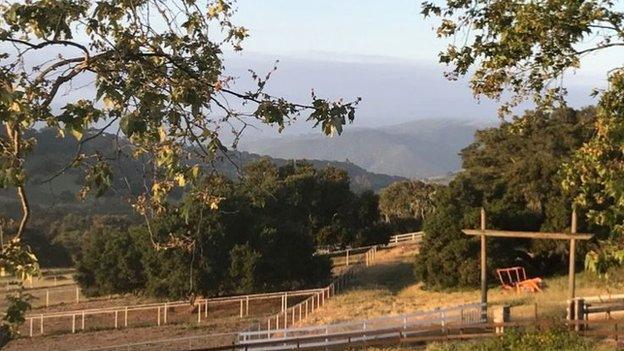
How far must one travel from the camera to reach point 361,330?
794 inches

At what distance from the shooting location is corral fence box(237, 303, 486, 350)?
1847cm

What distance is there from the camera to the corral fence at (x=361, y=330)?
60.6 feet

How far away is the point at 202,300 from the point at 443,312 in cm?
1942

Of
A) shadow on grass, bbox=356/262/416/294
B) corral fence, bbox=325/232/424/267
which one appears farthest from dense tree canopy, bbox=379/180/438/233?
shadow on grass, bbox=356/262/416/294

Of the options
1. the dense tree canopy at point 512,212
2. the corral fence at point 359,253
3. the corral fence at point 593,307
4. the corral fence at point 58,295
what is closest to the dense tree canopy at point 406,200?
the corral fence at point 359,253

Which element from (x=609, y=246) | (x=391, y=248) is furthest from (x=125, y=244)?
(x=609, y=246)

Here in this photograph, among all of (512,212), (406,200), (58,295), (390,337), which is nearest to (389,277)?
(512,212)

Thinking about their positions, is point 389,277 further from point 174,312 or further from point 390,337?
point 390,337

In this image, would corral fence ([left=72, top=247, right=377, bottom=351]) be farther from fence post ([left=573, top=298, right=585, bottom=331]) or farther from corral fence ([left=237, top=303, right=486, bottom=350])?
fence post ([left=573, top=298, right=585, bottom=331])

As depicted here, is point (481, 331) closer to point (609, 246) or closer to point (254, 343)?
point (254, 343)

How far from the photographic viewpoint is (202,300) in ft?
123

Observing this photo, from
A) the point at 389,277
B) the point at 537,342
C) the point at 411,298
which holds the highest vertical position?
the point at 537,342

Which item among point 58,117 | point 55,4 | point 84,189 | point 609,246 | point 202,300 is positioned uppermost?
point 55,4

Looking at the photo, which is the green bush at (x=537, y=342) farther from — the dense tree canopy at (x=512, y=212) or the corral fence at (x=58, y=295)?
the corral fence at (x=58, y=295)
